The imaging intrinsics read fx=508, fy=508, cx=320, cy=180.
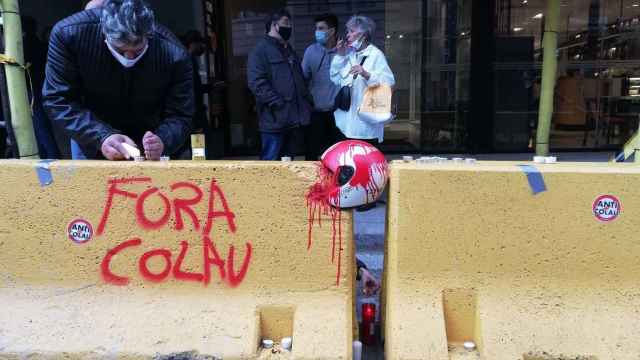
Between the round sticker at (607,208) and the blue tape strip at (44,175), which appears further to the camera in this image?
the blue tape strip at (44,175)

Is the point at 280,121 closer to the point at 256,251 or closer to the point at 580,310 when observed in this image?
the point at 256,251

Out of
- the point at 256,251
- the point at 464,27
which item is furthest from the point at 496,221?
the point at 464,27

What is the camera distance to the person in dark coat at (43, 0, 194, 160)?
304 cm

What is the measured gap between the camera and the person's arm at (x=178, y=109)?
353 cm

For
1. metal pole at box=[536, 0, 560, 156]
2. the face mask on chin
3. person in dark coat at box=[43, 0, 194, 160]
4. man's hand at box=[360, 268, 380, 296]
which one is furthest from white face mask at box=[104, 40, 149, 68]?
metal pole at box=[536, 0, 560, 156]

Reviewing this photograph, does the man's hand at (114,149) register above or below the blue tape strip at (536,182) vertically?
above

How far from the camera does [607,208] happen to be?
98.8 inches

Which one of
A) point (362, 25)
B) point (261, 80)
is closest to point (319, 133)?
point (261, 80)

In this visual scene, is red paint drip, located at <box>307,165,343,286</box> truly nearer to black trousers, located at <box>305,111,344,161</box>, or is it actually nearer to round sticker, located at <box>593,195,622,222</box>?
round sticker, located at <box>593,195,622,222</box>

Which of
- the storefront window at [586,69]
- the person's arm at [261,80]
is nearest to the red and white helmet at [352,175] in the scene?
the person's arm at [261,80]

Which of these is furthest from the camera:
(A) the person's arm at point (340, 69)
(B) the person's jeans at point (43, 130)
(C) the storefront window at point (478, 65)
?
(C) the storefront window at point (478, 65)

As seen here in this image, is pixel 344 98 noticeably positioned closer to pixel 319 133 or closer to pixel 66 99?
pixel 319 133

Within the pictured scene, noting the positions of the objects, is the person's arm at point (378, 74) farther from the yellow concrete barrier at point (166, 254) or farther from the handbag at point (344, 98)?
the yellow concrete barrier at point (166, 254)

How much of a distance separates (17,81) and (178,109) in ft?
4.60
